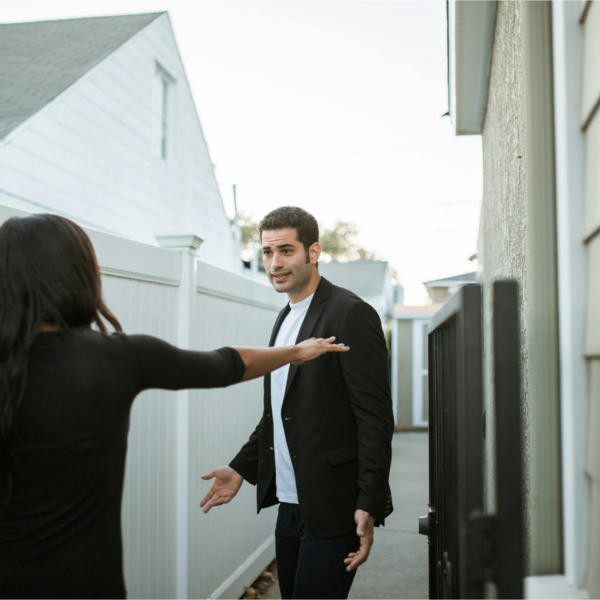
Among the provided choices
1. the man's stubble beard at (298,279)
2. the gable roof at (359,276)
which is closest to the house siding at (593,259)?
the man's stubble beard at (298,279)

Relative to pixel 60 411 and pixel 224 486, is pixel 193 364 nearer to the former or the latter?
pixel 60 411

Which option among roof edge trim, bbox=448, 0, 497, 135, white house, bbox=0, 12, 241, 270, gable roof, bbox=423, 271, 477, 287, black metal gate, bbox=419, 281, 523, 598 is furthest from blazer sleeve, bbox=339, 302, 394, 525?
gable roof, bbox=423, 271, 477, 287

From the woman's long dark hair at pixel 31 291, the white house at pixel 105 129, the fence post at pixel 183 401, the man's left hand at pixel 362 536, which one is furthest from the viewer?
the white house at pixel 105 129

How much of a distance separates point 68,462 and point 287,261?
138 cm

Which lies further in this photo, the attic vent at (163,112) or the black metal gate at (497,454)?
the attic vent at (163,112)

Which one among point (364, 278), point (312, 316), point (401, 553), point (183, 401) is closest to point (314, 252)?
point (312, 316)

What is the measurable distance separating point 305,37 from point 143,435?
957cm

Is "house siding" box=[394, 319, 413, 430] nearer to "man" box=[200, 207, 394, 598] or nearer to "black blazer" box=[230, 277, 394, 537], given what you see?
"man" box=[200, 207, 394, 598]

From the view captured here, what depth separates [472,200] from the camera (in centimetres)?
2784

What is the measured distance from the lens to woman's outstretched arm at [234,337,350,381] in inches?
61.7

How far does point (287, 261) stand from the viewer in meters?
2.44

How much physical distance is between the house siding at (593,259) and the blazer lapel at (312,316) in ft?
4.05

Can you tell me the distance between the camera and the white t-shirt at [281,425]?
7.46ft

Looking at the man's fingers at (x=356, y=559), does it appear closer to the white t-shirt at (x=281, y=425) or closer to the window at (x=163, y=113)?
the white t-shirt at (x=281, y=425)
